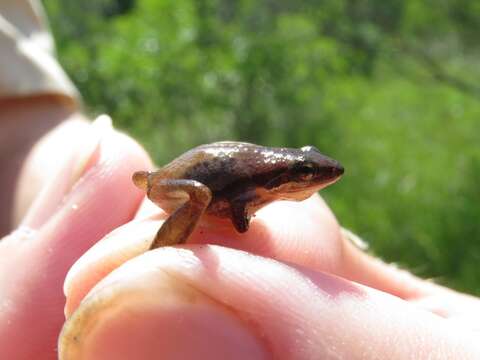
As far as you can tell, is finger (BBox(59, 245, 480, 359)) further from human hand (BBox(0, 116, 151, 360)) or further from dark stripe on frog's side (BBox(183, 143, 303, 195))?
human hand (BBox(0, 116, 151, 360))

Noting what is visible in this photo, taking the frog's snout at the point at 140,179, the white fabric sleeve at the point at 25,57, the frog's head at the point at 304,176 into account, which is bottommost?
Result: the frog's snout at the point at 140,179

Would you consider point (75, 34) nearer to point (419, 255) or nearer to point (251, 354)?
point (419, 255)

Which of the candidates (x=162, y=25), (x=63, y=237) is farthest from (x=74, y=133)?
(x=162, y=25)

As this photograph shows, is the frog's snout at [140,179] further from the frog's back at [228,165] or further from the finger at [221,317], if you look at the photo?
the finger at [221,317]

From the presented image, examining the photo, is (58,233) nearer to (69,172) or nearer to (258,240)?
(69,172)

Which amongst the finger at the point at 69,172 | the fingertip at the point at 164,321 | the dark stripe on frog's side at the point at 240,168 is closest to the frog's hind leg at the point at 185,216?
the dark stripe on frog's side at the point at 240,168

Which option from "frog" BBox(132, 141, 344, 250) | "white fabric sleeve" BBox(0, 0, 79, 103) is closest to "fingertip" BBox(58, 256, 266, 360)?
"frog" BBox(132, 141, 344, 250)
